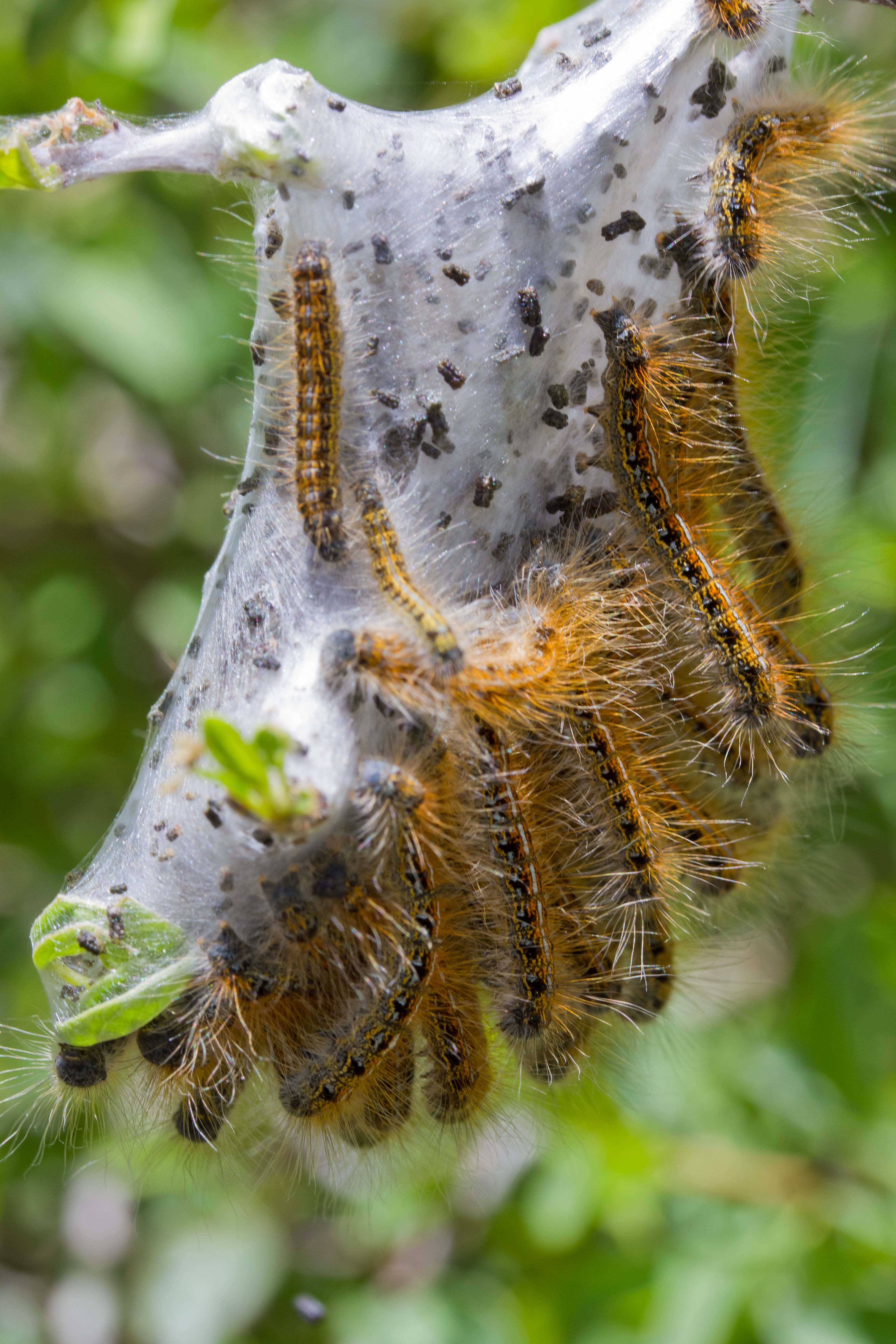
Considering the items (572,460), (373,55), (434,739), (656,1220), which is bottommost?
(656,1220)

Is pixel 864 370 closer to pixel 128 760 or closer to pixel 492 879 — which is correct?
pixel 492 879

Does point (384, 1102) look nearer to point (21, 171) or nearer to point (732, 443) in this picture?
point (732, 443)

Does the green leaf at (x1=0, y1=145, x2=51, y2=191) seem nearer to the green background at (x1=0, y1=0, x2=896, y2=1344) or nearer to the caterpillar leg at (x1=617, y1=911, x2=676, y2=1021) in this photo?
the green background at (x1=0, y1=0, x2=896, y2=1344)

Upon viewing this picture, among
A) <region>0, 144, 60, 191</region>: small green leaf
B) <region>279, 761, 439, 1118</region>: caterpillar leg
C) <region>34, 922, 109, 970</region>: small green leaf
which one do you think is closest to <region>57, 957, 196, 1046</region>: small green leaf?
<region>34, 922, 109, 970</region>: small green leaf

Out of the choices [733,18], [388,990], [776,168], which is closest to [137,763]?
→ [388,990]

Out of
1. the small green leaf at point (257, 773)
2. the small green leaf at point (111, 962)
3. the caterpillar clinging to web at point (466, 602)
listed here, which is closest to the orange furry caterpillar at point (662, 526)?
the caterpillar clinging to web at point (466, 602)

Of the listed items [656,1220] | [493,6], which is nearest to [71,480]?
[493,6]

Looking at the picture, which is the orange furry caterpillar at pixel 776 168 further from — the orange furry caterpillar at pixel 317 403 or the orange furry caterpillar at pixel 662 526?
the orange furry caterpillar at pixel 317 403
